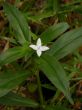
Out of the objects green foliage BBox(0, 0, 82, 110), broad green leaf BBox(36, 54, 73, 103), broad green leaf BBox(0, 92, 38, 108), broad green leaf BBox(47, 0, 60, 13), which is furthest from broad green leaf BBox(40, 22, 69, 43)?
broad green leaf BBox(47, 0, 60, 13)

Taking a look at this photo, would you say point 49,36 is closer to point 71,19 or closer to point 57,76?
point 57,76

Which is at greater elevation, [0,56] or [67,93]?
[0,56]

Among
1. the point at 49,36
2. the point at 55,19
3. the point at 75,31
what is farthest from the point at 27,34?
the point at 55,19

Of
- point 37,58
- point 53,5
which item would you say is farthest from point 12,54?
point 53,5

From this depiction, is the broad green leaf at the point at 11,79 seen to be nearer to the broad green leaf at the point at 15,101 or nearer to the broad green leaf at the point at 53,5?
the broad green leaf at the point at 15,101

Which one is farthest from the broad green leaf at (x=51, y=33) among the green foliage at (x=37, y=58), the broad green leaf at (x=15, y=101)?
the broad green leaf at (x=15, y=101)

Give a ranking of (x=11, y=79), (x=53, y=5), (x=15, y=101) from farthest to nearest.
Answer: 1. (x=53, y=5)
2. (x=15, y=101)
3. (x=11, y=79)

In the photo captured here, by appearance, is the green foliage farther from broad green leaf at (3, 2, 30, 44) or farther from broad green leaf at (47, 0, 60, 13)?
broad green leaf at (47, 0, 60, 13)

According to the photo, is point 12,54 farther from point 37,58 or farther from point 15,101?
point 15,101
